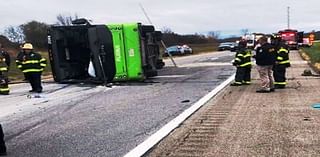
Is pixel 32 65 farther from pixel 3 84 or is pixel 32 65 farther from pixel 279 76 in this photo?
pixel 279 76

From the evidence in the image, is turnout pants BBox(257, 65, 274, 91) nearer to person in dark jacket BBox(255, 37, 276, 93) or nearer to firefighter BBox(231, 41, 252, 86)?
person in dark jacket BBox(255, 37, 276, 93)

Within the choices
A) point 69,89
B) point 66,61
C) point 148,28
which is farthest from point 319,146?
point 66,61

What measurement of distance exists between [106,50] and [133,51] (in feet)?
3.05

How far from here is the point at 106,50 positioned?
56.7ft

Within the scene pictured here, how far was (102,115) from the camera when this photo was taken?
9953mm

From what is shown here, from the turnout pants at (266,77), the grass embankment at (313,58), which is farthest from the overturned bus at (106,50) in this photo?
the grass embankment at (313,58)

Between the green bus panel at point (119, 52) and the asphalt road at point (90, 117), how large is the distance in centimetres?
136

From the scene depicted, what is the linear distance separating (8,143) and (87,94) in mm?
6831

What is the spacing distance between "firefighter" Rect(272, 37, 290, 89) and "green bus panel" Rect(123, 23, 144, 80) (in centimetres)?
509

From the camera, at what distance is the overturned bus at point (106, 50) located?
17188 millimetres

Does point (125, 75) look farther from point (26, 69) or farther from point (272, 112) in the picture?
point (272, 112)

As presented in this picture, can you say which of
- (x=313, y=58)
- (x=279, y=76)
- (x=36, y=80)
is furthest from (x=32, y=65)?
(x=313, y=58)

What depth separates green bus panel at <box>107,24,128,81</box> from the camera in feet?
56.4

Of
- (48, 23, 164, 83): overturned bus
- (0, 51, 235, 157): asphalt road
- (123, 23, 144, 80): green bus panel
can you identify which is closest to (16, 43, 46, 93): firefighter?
(0, 51, 235, 157): asphalt road
